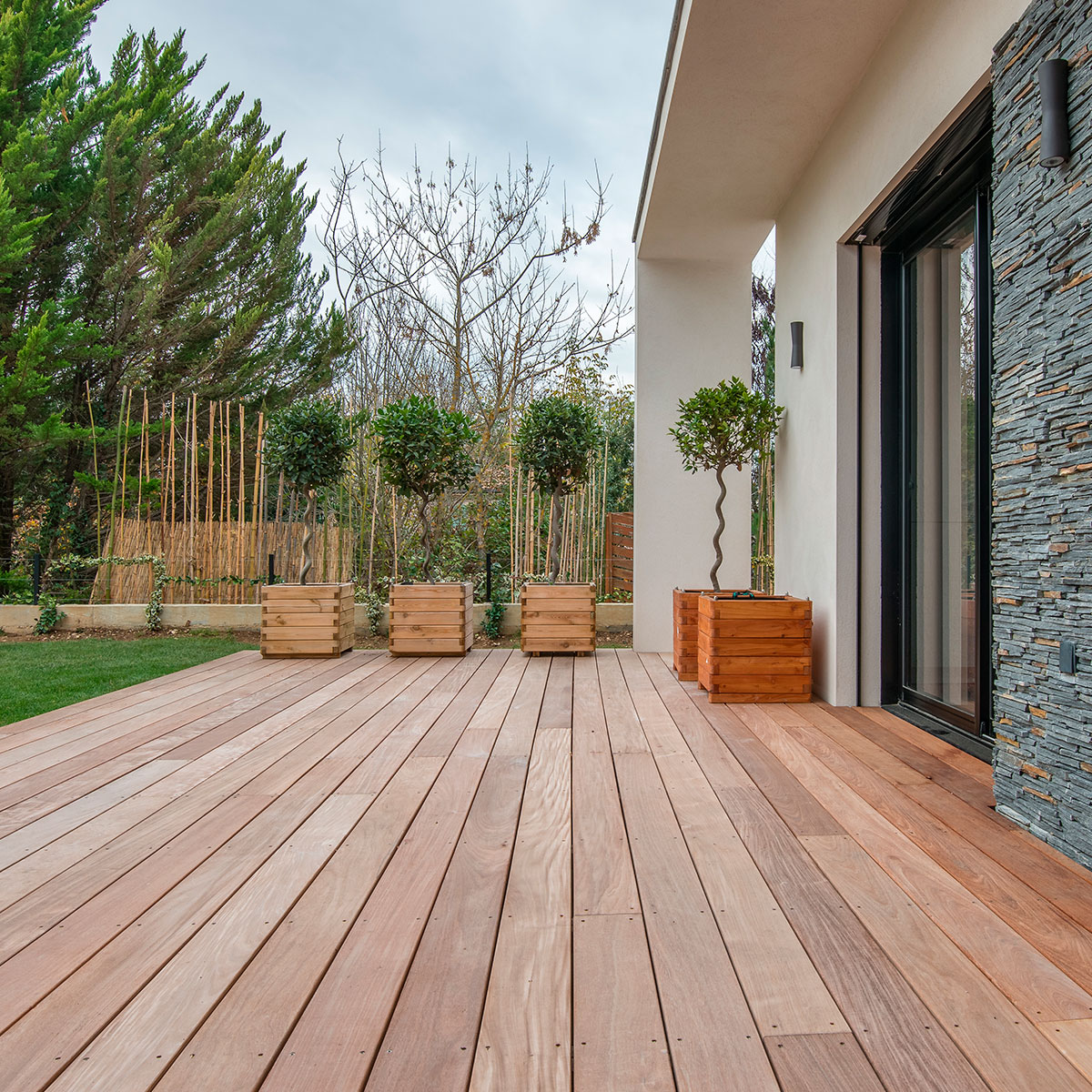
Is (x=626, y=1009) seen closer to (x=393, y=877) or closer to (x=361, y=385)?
(x=393, y=877)

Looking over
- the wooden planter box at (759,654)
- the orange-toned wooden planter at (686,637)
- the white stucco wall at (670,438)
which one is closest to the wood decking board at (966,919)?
the wooden planter box at (759,654)

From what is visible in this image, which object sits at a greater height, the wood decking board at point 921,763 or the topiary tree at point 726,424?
the topiary tree at point 726,424

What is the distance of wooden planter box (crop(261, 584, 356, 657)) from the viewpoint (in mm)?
4949

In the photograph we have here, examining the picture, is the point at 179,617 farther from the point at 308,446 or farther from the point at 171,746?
the point at 171,746

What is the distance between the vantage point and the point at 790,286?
13.7 ft

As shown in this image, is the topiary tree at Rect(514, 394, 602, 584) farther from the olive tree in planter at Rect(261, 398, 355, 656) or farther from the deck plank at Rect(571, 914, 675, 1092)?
the deck plank at Rect(571, 914, 675, 1092)

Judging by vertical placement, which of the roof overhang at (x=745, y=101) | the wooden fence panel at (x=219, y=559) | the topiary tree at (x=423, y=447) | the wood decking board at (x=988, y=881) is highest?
the roof overhang at (x=745, y=101)

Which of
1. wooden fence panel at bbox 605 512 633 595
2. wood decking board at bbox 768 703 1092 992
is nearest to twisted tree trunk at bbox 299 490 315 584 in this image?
wooden fence panel at bbox 605 512 633 595

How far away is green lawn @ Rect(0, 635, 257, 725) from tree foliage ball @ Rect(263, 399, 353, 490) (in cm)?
134

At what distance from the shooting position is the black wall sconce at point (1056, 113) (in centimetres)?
179

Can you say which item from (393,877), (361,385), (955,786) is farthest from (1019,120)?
(361,385)

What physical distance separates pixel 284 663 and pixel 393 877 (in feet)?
11.1

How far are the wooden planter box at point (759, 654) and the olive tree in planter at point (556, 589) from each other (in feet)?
4.80

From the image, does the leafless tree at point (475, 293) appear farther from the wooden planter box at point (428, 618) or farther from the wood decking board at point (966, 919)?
the wood decking board at point (966, 919)
